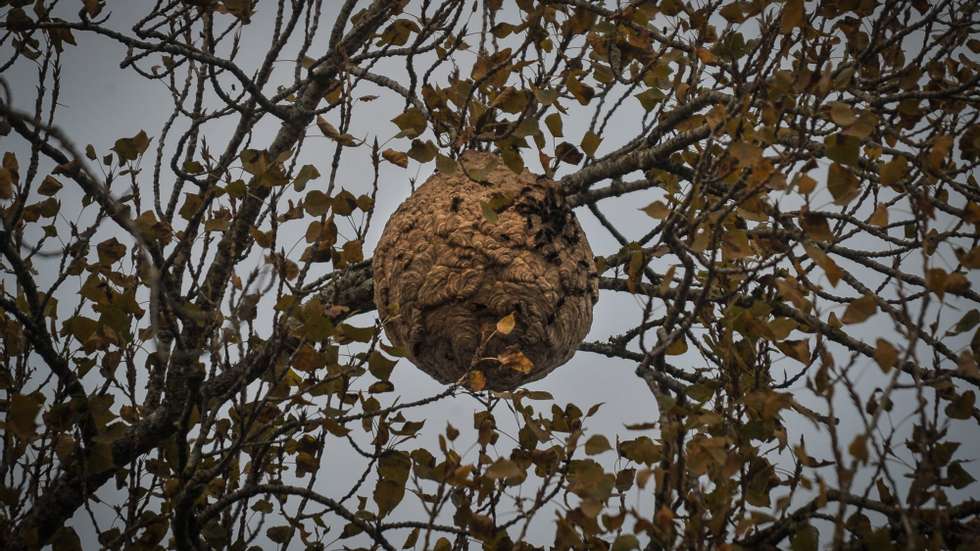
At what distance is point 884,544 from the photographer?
61.7 inches

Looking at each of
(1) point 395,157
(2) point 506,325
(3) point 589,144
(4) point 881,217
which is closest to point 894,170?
(4) point 881,217

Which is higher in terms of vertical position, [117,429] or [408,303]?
[408,303]

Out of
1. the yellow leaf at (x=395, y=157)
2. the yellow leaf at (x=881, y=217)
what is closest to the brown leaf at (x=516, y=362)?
the yellow leaf at (x=395, y=157)

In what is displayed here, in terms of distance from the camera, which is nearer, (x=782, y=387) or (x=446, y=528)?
(x=446, y=528)

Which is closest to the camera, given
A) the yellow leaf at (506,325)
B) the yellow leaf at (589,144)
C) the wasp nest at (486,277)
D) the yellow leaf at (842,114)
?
the yellow leaf at (842,114)

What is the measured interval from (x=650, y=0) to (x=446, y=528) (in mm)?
1622

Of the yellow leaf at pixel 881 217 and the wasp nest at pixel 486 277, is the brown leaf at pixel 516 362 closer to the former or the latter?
the wasp nest at pixel 486 277

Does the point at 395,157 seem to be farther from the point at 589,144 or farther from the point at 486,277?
the point at 589,144

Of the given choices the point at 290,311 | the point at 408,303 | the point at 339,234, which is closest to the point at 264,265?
the point at 290,311

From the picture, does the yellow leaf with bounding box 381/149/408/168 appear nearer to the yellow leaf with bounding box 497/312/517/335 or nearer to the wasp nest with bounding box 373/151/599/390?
the wasp nest with bounding box 373/151/599/390

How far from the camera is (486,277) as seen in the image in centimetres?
188

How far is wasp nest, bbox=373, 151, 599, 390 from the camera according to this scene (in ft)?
6.14

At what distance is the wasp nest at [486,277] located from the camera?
1.87 meters

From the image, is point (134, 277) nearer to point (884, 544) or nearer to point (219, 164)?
point (219, 164)
